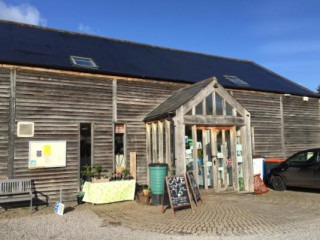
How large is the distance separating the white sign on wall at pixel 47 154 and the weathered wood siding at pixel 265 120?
870 centimetres

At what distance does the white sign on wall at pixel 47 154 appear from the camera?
32.2 feet

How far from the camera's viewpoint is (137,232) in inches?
248

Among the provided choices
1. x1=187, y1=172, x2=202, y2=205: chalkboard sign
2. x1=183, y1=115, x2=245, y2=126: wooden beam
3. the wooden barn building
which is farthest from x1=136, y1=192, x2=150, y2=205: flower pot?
x1=183, y1=115, x2=245, y2=126: wooden beam

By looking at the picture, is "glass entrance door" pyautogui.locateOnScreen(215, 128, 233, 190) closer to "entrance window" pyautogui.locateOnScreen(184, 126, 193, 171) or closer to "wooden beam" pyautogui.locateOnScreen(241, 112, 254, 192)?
"wooden beam" pyautogui.locateOnScreen(241, 112, 254, 192)

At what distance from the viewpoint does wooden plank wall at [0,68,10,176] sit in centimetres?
938

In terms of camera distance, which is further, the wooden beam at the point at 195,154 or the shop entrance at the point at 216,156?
the shop entrance at the point at 216,156

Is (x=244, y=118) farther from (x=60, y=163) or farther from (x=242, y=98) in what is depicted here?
(x=60, y=163)

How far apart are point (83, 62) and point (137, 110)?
2.86 metres

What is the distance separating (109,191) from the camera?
380 inches

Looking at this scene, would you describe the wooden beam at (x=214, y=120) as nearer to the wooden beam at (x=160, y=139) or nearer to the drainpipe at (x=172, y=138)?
the drainpipe at (x=172, y=138)

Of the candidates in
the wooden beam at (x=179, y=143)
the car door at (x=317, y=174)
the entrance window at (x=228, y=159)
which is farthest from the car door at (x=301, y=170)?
the wooden beam at (x=179, y=143)

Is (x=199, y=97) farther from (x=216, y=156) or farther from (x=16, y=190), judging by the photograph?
(x=16, y=190)

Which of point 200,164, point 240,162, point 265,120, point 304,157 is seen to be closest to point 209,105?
point 200,164

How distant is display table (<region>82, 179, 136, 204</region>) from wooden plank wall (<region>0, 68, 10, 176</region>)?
2.68 m
